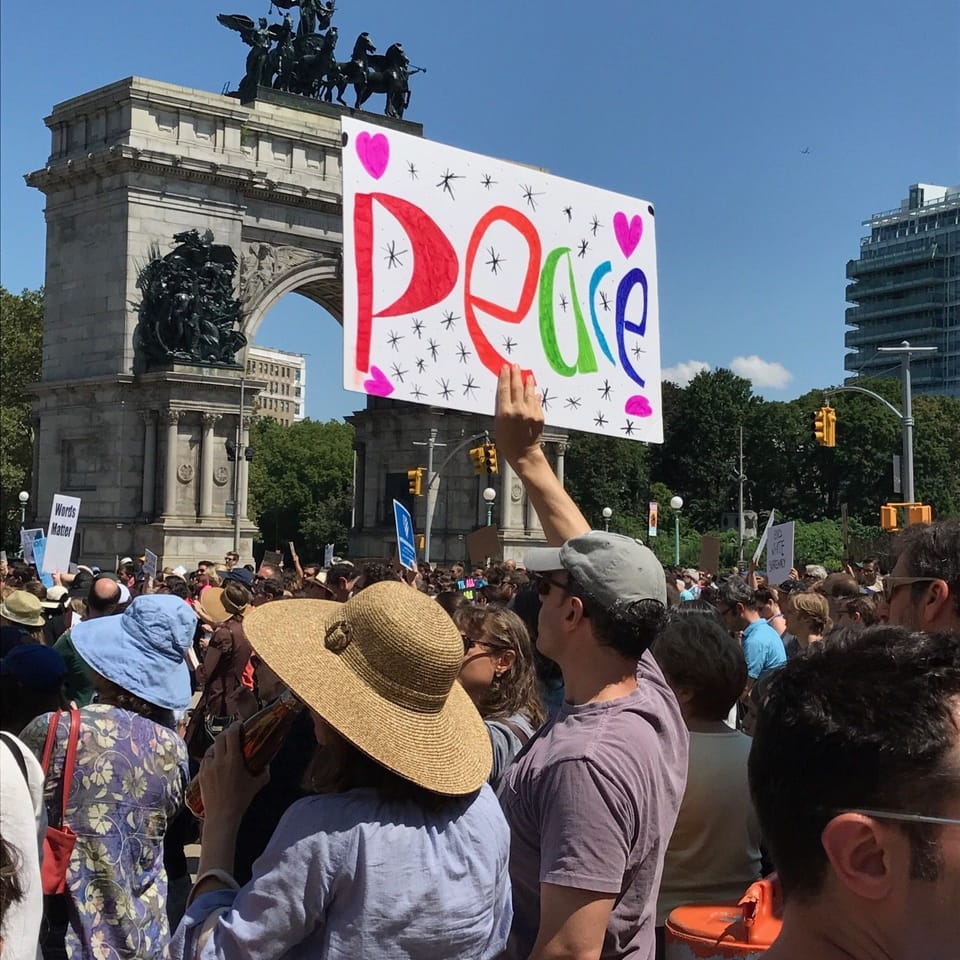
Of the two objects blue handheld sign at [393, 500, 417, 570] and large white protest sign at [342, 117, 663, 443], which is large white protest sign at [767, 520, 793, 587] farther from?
large white protest sign at [342, 117, 663, 443]

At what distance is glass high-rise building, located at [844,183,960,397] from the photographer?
135m

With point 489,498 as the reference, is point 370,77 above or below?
above

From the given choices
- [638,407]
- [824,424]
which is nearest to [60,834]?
[638,407]

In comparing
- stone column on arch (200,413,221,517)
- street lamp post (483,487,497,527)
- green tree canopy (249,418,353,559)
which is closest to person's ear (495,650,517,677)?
stone column on arch (200,413,221,517)

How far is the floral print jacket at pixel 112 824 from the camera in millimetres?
4074

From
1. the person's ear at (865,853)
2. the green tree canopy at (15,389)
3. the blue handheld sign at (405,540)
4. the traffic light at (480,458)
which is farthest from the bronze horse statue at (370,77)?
the person's ear at (865,853)

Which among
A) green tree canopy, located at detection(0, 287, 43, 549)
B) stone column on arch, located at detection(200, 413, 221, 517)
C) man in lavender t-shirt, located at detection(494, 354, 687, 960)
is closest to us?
man in lavender t-shirt, located at detection(494, 354, 687, 960)

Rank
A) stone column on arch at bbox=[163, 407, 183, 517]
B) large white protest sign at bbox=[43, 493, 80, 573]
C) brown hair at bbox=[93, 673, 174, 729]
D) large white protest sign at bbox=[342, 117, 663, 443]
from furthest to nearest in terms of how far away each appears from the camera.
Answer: stone column on arch at bbox=[163, 407, 183, 517], large white protest sign at bbox=[43, 493, 80, 573], large white protest sign at bbox=[342, 117, 663, 443], brown hair at bbox=[93, 673, 174, 729]

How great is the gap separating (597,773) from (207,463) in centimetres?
3585

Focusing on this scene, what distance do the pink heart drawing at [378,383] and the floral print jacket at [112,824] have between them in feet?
4.33

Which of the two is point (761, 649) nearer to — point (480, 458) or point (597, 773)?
point (597, 773)

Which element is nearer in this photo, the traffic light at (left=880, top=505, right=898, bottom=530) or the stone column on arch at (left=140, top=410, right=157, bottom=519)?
the traffic light at (left=880, top=505, right=898, bottom=530)

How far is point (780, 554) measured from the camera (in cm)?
1575

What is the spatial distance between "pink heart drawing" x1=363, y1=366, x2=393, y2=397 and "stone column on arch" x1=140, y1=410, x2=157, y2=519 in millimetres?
33924
